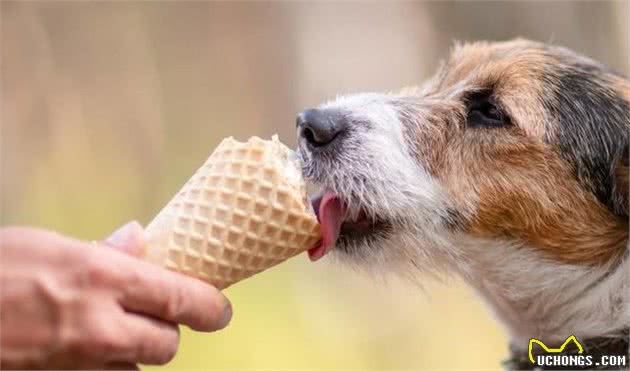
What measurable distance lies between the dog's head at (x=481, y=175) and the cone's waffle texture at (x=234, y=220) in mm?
393

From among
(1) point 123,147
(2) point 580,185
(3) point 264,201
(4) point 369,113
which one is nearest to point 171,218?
(3) point 264,201

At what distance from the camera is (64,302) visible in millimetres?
2254

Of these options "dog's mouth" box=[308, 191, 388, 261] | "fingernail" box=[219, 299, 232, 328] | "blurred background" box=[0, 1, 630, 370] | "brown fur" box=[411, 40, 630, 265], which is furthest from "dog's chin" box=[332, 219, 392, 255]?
"blurred background" box=[0, 1, 630, 370]

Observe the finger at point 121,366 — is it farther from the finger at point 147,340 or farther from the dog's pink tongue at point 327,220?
the dog's pink tongue at point 327,220

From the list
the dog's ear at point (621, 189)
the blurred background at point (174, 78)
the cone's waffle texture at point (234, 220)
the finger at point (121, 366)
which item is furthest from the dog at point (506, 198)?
the blurred background at point (174, 78)

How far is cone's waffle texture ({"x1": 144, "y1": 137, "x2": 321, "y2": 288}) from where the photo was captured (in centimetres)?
265

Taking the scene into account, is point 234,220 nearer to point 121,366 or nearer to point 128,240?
point 128,240

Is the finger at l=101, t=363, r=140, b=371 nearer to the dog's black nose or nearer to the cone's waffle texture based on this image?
the cone's waffle texture

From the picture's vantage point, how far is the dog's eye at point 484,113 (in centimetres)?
346

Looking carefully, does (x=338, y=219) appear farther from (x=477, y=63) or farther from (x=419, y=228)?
(x=477, y=63)

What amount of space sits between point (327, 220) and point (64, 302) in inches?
45.3

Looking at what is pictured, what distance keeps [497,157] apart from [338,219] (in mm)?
637

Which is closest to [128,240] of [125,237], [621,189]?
[125,237]

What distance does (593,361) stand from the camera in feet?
10.6
